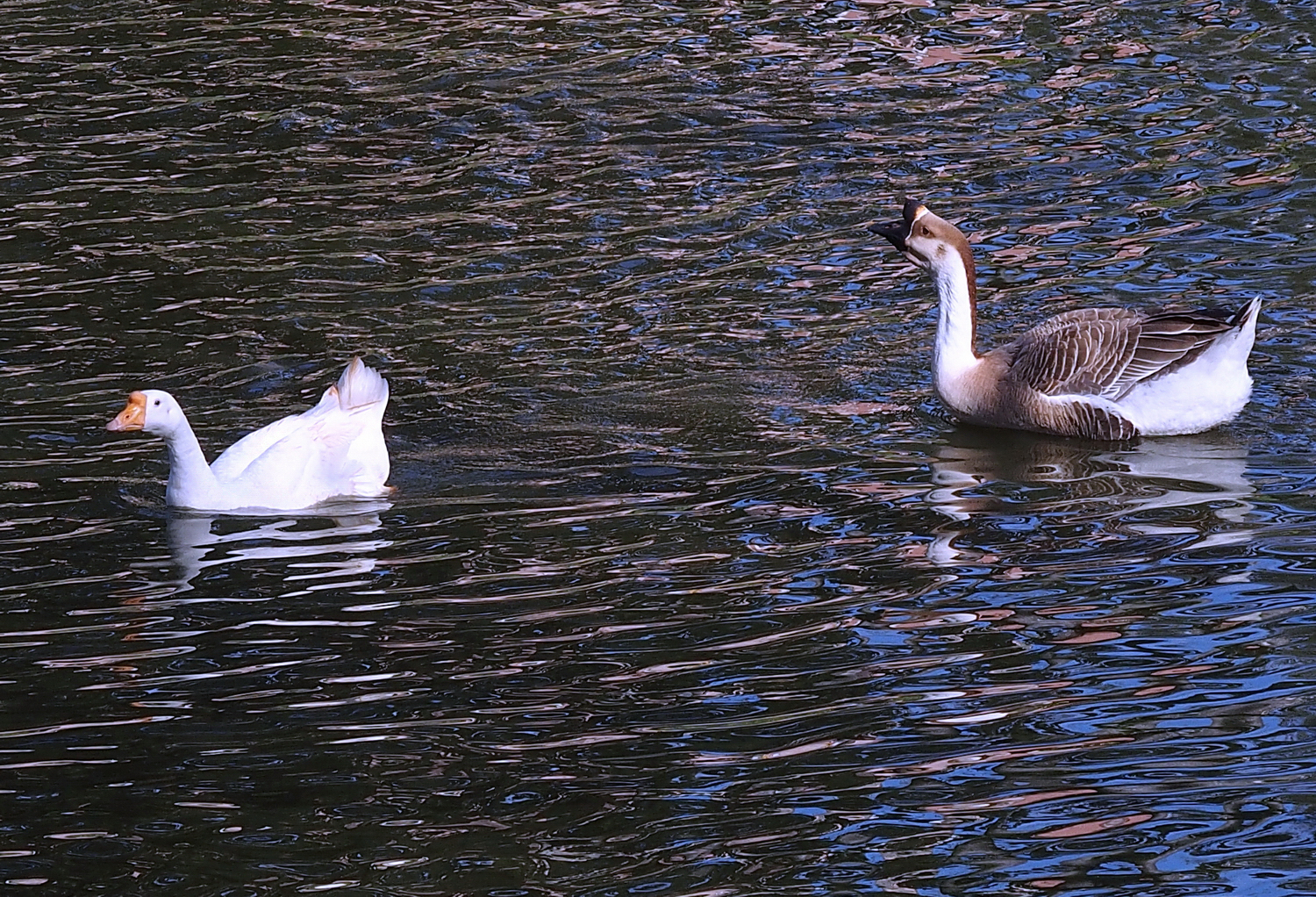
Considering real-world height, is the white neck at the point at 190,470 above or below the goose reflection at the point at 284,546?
above

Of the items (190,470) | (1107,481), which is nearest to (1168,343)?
(1107,481)

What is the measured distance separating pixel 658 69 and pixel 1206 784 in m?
12.9

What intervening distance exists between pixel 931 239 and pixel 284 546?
14.3 feet

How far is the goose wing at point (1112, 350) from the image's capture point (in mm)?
10336

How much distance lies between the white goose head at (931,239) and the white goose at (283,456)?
10.9 feet

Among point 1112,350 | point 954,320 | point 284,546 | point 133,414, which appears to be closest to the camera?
point 284,546

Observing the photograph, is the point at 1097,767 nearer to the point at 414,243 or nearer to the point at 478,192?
the point at 414,243

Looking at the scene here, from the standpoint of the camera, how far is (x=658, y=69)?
17938mm

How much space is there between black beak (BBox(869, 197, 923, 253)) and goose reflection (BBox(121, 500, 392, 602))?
3.53m

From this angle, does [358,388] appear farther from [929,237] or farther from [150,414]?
[929,237]

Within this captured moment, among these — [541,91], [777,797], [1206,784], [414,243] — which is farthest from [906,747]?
[541,91]

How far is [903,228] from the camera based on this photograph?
437 inches

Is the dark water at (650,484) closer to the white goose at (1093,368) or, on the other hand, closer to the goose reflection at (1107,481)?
the goose reflection at (1107,481)

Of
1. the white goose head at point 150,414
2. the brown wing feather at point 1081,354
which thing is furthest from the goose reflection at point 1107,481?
the white goose head at point 150,414
